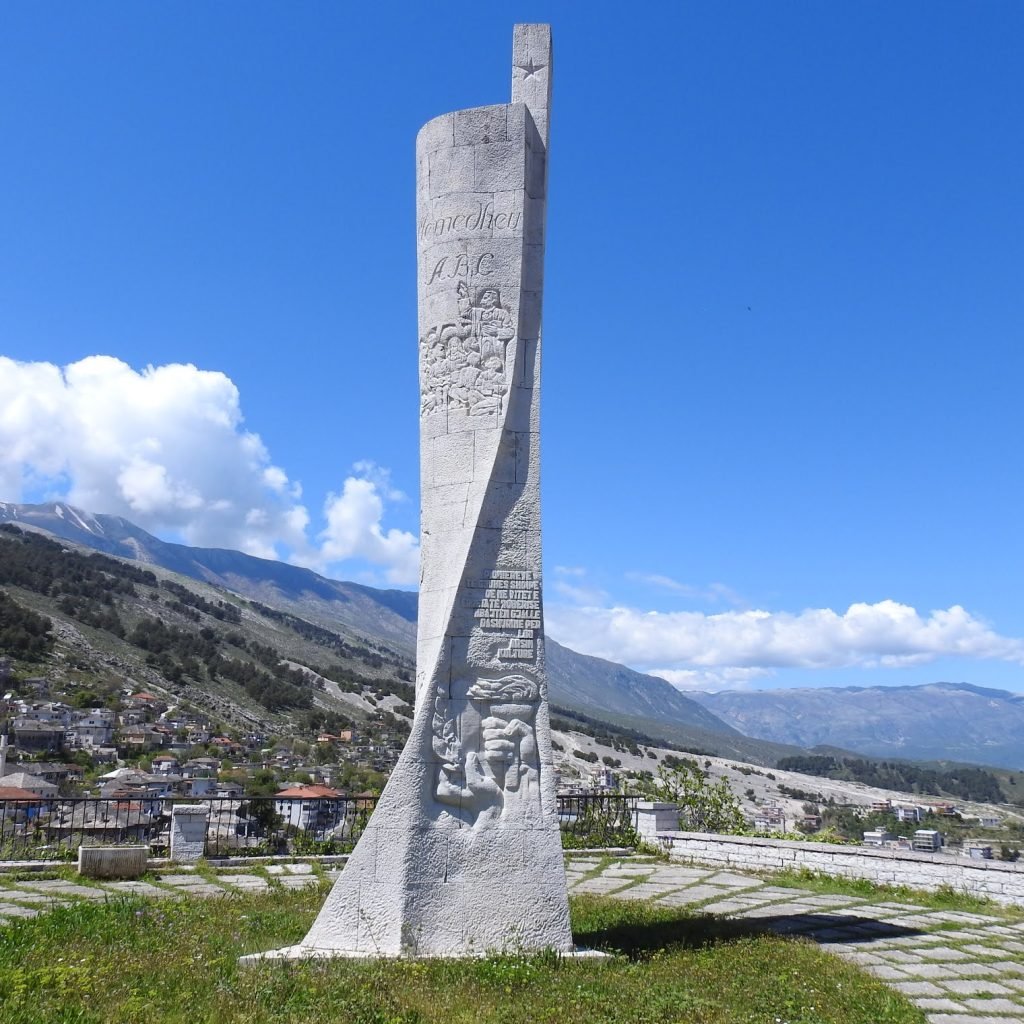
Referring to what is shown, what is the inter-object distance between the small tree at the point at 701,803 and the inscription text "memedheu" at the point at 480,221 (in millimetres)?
10822

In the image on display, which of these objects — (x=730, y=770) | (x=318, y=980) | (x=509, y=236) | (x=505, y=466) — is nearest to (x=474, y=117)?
(x=509, y=236)

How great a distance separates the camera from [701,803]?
16375 mm

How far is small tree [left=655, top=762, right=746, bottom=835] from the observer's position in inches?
637

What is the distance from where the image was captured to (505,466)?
8000mm

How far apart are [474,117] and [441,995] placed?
6816 mm

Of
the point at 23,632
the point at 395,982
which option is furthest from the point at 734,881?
the point at 23,632

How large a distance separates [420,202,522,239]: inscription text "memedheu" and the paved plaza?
654cm

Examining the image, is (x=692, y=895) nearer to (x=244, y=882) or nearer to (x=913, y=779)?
(x=244, y=882)

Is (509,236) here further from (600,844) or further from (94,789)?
(94,789)

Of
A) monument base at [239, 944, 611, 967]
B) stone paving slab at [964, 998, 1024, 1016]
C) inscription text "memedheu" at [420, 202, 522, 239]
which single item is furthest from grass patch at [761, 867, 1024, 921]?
inscription text "memedheu" at [420, 202, 522, 239]

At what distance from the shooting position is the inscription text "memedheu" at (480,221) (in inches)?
325

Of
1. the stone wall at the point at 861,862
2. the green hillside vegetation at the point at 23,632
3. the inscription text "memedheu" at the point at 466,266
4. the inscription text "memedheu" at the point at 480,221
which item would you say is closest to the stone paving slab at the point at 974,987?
the stone wall at the point at 861,862

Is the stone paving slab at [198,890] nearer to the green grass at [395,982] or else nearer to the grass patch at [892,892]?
the green grass at [395,982]

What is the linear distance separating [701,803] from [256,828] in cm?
726
